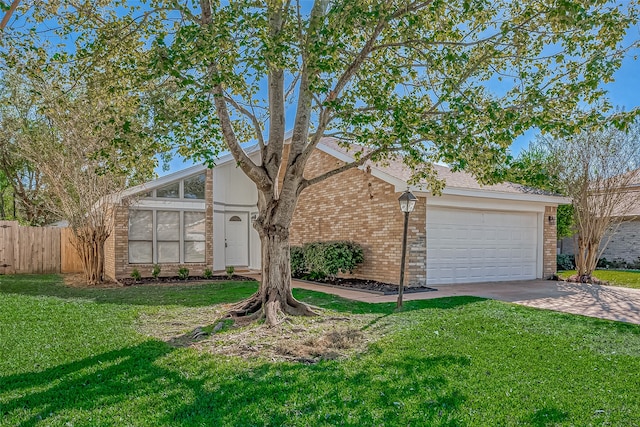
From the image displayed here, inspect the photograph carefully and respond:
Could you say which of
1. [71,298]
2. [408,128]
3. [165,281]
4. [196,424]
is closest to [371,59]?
[408,128]

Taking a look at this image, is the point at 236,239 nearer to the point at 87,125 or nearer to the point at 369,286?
the point at 369,286

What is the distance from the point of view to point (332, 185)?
14.6 meters

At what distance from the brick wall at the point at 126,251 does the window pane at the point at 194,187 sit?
0.58ft

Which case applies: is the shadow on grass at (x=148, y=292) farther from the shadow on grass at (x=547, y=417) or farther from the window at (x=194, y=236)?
the shadow on grass at (x=547, y=417)

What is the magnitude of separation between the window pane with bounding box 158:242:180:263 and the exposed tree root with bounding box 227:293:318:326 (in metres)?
7.63

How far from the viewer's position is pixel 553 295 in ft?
34.1

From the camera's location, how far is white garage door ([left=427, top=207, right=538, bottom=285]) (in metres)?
12.0

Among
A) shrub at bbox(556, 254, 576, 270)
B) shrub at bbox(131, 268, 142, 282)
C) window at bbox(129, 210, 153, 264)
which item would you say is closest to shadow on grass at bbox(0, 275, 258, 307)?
shrub at bbox(131, 268, 142, 282)

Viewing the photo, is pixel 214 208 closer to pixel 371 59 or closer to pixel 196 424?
pixel 371 59

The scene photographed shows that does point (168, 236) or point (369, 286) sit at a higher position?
point (168, 236)

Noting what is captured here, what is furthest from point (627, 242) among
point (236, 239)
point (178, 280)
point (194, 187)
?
point (178, 280)

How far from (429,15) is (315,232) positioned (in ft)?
30.2

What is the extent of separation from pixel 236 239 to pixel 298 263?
11.2 feet

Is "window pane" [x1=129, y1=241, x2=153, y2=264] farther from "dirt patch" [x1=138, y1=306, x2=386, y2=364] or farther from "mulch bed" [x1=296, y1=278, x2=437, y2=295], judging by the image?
"dirt patch" [x1=138, y1=306, x2=386, y2=364]
